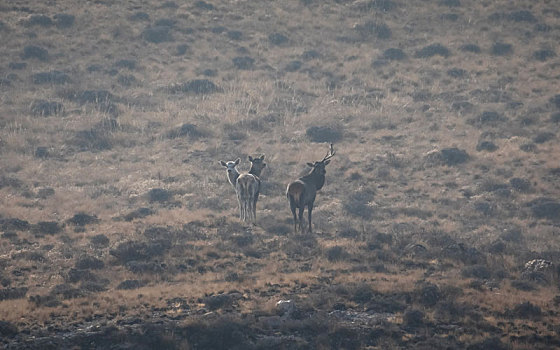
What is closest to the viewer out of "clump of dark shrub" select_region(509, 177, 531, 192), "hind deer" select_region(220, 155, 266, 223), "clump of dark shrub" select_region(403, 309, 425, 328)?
"clump of dark shrub" select_region(403, 309, 425, 328)

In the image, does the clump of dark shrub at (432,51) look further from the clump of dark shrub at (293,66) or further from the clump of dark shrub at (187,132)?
the clump of dark shrub at (187,132)

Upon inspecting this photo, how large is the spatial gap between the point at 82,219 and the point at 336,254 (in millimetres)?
10415

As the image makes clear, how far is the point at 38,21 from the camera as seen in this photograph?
51.8m

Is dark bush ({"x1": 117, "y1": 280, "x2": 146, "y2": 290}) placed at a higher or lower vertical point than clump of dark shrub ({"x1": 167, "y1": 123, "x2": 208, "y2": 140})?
lower

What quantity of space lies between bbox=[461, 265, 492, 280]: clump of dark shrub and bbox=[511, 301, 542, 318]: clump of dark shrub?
124 inches

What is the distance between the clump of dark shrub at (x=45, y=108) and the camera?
40375mm

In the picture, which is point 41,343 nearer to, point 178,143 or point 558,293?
point 558,293

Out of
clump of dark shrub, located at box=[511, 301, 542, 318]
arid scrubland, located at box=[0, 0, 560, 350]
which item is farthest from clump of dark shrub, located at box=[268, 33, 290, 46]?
clump of dark shrub, located at box=[511, 301, 542, 318]

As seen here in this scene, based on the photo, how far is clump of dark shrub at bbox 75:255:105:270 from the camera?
68.2 ft

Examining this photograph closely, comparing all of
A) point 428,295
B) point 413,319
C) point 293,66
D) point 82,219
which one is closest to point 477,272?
point 428,295

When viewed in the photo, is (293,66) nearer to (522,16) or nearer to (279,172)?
(279,172)

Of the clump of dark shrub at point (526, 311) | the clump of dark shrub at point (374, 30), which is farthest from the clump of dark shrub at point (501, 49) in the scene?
the clump of dark shrub at point (526, 311)

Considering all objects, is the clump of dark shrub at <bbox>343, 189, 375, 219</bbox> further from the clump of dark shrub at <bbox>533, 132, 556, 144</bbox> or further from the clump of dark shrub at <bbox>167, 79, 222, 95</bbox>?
the clump of dark shrub at <bbox>167, 79, 222, 95</bbox>

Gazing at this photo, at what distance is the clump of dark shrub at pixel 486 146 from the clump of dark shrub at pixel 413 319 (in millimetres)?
20950
